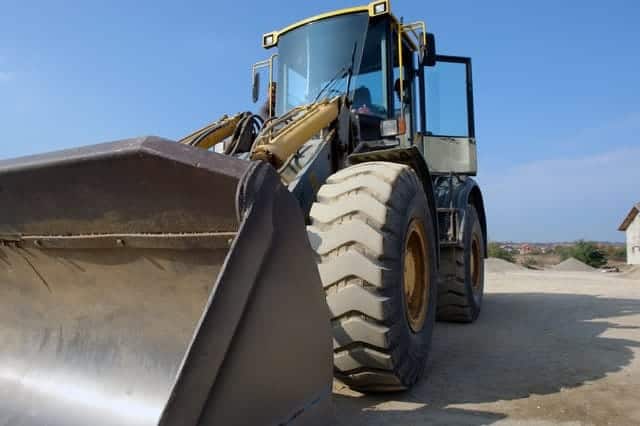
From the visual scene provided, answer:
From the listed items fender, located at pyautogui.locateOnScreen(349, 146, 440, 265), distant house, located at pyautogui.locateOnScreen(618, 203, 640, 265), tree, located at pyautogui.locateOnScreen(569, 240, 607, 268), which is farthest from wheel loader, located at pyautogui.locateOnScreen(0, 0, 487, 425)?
tree, located at pyautogui.locateOnScreen(569, 240, 607, 268)

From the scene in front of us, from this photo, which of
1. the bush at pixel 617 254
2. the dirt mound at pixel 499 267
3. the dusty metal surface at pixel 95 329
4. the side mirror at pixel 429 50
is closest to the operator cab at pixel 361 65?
the side mirror at pixel 429 50

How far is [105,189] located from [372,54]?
3436mm

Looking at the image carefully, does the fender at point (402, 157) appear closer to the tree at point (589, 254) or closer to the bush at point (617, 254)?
the tree at point (589, 254)

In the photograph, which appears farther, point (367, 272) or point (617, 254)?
point (617, 254)

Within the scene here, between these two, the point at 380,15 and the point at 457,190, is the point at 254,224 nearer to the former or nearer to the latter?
the point at 380,15

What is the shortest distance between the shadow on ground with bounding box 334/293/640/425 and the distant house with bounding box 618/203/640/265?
30.2 meters

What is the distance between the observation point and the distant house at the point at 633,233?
32.5 metres

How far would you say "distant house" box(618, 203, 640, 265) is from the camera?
107 feet

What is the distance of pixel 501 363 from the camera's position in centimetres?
394

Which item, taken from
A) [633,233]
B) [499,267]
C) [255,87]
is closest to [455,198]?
[255,87]

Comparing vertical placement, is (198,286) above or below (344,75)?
below

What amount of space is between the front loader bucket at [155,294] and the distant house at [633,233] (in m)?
36.2

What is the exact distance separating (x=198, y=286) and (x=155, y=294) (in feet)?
0.79

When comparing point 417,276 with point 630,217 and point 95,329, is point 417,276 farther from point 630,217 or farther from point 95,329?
point 630,217
